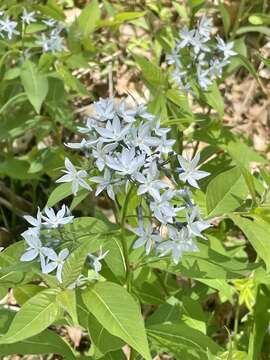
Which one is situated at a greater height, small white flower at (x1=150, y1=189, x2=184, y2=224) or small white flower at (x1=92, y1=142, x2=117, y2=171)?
small white flower at (x1=92, y1=142, x2=117, y2=171)

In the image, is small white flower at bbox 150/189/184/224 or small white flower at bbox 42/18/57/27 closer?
small white flower at bbox 150/189/184/224

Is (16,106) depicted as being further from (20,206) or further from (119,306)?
(119,306)

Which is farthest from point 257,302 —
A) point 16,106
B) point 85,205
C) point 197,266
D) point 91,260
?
point 16,106

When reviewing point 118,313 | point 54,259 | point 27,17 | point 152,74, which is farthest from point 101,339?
point 27,17

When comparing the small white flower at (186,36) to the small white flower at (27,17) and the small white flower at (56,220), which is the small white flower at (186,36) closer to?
the small white flower at (27,17)

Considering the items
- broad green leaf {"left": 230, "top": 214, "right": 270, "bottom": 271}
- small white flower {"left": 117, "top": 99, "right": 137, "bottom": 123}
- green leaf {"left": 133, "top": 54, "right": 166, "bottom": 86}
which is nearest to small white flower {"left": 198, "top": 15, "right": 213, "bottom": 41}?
green leaf {"left": 133, "top": 54, "right": 166, "bottom": 86}

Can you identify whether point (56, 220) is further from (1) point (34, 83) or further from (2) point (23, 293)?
(1) point (34, 83)

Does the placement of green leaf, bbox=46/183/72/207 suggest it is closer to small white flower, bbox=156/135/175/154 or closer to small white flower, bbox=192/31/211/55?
small white flower, bbox=156/135/175/154
